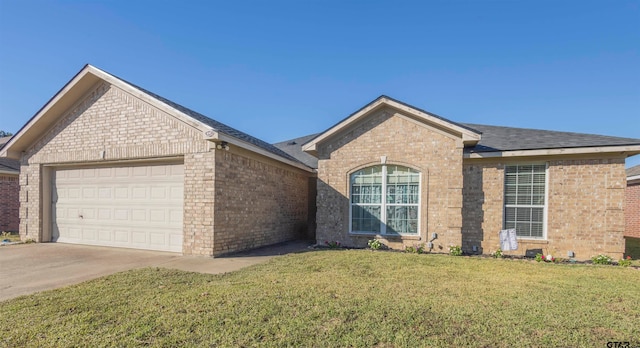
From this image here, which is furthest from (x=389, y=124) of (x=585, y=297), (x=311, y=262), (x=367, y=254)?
(x=585, y=297)

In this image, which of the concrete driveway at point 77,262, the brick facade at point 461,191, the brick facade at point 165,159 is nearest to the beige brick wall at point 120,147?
the brick facade at point 165,159

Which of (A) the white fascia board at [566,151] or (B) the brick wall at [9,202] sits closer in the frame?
(A) the white fascia board at [566,151]

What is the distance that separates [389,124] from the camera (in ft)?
32.0

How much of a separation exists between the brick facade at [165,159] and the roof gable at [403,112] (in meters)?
2.19

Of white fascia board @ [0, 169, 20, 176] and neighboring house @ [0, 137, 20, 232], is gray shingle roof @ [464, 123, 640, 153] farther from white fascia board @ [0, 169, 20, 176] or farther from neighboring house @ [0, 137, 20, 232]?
neighboring house @ [0, 137, 20, 232]

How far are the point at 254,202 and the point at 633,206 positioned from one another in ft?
60.1

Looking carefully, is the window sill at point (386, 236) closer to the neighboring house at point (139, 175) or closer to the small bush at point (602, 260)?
the neighboring house at point (139, 175)

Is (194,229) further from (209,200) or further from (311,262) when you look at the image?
(311,262)

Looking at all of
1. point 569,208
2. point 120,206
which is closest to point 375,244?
point 569,208

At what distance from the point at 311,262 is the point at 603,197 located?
8336mm

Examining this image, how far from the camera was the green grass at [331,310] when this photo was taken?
132 inches

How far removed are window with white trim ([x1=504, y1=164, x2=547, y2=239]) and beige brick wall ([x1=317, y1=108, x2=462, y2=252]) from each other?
1615 millimetres

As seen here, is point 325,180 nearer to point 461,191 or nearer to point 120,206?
point 461,191

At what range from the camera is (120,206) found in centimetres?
944
